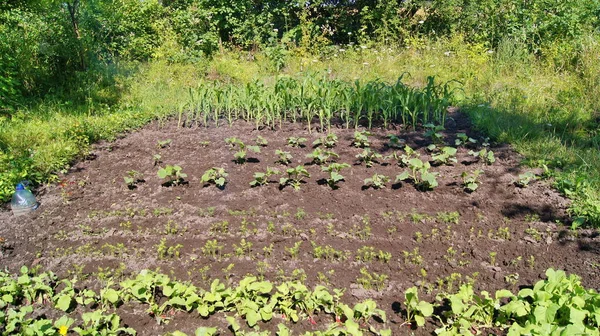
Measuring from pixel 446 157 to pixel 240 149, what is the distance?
7.07ft

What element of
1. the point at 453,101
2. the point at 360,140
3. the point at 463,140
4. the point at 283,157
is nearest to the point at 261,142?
the point at 283,157

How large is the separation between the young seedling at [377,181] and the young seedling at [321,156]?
1.56 feet

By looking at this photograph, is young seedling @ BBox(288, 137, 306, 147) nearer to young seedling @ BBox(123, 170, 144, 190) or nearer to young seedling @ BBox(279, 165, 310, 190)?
young seedling @ BBox(279, 165, 310, 190)

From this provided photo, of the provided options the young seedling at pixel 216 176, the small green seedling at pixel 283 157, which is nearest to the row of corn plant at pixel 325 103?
the small green seedling at pixel 283 157

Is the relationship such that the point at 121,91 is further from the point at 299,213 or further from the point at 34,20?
the point at 299,213

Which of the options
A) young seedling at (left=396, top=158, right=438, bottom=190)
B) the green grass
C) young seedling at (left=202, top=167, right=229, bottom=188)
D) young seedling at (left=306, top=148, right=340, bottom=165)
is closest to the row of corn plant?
the green grass

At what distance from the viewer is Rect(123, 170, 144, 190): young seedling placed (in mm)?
4594

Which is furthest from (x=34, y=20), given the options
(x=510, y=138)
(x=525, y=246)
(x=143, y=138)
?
(x=525, y=246)

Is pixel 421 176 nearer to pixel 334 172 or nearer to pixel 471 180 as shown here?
pixel 471 180

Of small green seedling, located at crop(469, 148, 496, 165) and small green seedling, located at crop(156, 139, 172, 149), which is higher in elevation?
small green seedling, located at crop(156, 139, 172, 149)

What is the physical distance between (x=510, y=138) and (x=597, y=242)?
6.72ft

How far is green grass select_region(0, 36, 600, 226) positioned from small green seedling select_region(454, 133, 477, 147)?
1.18ft

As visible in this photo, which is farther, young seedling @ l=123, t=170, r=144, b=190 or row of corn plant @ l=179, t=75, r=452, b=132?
row of corn plant @ l=179, t=75, r=452, b=132

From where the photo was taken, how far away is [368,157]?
492 cm
